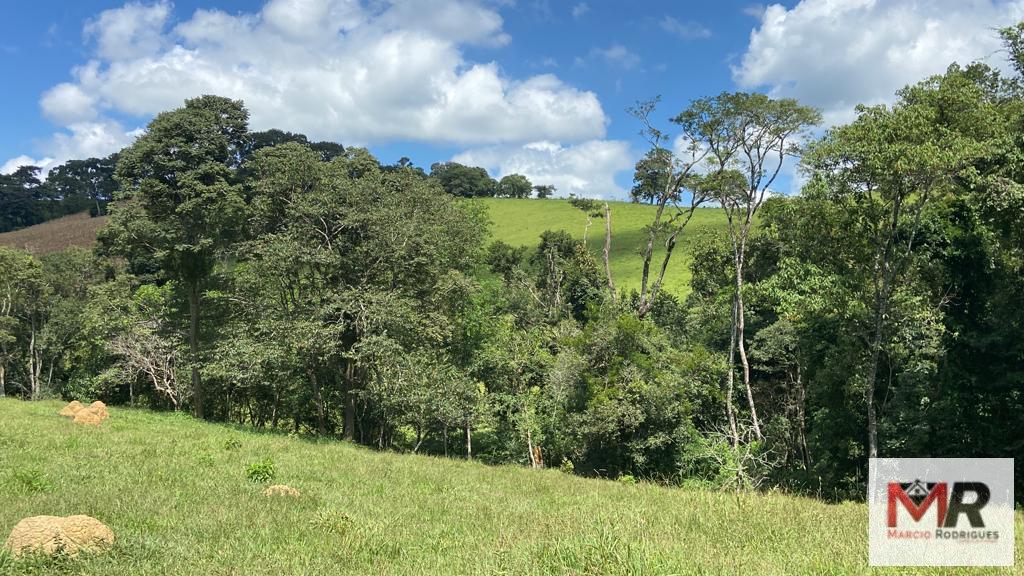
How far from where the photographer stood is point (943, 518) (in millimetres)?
8000

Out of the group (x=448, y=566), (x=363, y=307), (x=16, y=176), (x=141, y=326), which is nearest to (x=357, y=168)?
(x=363, y=307)

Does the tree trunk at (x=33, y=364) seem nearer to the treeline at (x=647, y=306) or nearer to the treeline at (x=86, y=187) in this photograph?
the treeline at (x=647, y=306)

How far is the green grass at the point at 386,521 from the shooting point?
20.1 ft

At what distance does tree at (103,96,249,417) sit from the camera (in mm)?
25797

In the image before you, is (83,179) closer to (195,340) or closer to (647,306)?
(195,340)

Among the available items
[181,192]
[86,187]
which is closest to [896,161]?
[181,192]

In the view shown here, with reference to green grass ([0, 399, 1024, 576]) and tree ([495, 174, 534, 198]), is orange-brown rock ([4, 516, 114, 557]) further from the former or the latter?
tree ([495, 174, 534, 198])

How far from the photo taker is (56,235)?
295 ft

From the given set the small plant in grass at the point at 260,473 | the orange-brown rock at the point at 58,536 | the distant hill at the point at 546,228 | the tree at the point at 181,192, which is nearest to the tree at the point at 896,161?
the small plant in grass at the point at 260,473

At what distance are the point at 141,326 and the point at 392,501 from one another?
25428 mm

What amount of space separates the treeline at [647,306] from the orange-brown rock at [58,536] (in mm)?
11214

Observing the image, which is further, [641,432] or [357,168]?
[357,168]

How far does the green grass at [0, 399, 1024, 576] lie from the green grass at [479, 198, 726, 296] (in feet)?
154

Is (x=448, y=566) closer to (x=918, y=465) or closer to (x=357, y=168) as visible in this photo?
(x=918, y=465)
